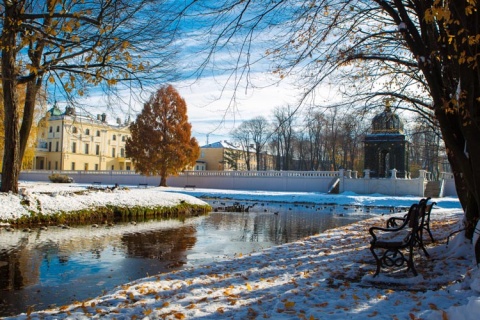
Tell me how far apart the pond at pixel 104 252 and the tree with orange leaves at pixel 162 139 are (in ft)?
94.7

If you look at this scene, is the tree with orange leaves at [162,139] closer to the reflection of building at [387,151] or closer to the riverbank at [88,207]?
the reflection of building at [387,151]

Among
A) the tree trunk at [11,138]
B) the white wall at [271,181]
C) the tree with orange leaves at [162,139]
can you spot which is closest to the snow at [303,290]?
the tree trunk at [11,138]

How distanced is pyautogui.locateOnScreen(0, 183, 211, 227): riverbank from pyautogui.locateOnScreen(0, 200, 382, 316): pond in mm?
1225

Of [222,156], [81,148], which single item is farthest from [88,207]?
[222,156]

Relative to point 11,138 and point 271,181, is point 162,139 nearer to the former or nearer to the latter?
point 271,181

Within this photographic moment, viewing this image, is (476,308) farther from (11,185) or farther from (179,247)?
(11,185)

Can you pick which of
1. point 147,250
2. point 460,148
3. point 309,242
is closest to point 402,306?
point 460,148

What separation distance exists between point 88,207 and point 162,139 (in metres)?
29.6

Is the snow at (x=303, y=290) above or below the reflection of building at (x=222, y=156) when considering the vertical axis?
below

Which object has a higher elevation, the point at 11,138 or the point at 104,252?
the point at 11,138

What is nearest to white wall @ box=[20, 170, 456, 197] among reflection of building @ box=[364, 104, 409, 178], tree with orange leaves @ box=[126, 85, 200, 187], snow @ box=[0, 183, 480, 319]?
reflection of building @ box=[364, 104, 409, 178]

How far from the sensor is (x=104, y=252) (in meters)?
10.3

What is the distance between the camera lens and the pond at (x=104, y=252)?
6.81 metres

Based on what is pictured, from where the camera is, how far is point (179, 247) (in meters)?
11.4
